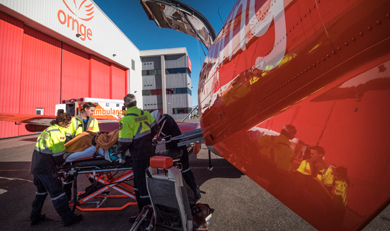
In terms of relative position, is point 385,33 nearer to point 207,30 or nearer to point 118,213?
point 118,213

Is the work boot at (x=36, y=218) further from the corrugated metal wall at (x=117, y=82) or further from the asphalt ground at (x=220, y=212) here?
the corrugated metal wall at (x=117, y=82)

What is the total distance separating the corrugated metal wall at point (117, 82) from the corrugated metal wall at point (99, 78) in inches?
24.6

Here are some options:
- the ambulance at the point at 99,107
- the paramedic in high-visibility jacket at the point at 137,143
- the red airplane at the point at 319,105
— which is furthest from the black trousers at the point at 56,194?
the ambulance at the point at 99,107

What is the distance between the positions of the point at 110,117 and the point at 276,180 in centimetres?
1359

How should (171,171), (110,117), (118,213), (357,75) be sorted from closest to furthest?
1. (357,75)
2. (171,171)
3. (118,213)
4. (110,117)

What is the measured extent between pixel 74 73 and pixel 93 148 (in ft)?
53.0

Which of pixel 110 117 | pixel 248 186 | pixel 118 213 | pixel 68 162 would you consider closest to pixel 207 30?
pixel 248 186

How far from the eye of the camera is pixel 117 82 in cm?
2112

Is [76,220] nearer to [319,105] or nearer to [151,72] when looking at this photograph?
[319,105]

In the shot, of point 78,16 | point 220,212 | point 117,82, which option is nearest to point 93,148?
point 220,212

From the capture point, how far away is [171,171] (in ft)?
5.30

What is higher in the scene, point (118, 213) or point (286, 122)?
point (286, 122)

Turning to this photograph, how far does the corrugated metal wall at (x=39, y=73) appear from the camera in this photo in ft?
36.7

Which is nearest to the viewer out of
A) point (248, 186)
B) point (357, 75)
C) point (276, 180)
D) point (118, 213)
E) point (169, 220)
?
point (357, 75)
